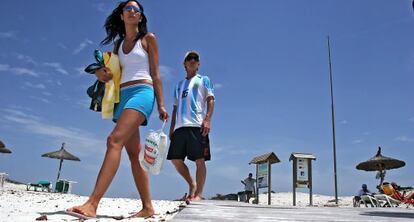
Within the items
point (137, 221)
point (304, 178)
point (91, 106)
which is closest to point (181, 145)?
point (91, 106)

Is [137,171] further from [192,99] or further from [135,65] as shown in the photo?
[192,99]

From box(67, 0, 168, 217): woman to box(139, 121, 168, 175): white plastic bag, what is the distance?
161mm

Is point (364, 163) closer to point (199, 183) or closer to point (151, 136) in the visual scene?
point (199, 183)

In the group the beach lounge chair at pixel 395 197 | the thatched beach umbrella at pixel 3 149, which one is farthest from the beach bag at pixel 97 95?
the thatched beach umbrella at pixel 3 149

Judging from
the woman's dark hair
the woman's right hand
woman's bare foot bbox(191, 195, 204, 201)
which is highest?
the woman's dark hair

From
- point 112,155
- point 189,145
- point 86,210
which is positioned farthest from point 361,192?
point 86,210

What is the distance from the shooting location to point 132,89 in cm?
354

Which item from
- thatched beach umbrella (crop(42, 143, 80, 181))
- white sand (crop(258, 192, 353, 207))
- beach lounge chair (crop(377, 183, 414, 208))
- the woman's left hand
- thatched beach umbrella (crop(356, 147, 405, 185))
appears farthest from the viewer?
thatched beach umbrella (crop(42, 143, 80, 181))

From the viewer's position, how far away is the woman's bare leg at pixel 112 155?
3031mm

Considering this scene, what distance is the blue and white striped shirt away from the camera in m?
5.25

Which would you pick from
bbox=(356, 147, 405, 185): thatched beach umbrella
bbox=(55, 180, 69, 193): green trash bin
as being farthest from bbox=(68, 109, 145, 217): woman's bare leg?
bbox=(55, 180, 69, 193): green trash bin

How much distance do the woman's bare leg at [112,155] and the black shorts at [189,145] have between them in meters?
1.67

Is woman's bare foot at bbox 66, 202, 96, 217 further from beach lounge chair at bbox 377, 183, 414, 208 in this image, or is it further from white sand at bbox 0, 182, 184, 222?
beach lounge chair at bbox 377, 183, 414, 208

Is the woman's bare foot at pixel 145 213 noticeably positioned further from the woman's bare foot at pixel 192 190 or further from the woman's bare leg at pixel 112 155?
the woman's bare foot at pixel 192 190
